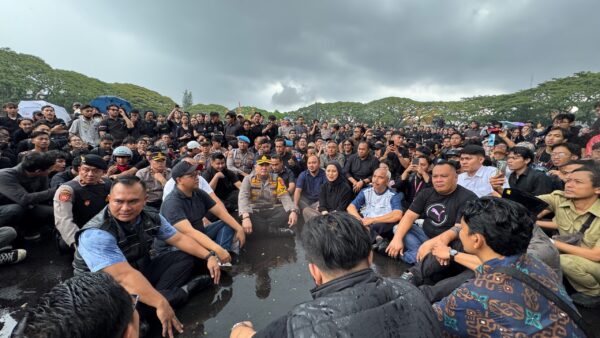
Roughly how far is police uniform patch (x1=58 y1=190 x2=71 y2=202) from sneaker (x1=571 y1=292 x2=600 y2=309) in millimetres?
5952

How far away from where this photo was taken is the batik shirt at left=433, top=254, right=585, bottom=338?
4.86 ft

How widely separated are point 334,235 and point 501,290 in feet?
3.29

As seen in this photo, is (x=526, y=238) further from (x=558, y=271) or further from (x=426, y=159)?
(x=426, y=159)

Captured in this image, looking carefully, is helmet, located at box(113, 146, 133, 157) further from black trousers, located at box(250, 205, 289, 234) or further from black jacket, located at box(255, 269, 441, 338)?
black jacket, located at box(255, 269, 441, 338)

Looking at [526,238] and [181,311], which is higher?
[526,238]

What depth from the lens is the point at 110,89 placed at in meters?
42.7

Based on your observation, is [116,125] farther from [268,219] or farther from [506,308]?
[506,308]

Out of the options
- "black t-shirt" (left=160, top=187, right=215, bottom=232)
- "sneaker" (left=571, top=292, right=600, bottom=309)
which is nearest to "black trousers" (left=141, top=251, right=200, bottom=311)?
"black t-shirt" (left=160, top=187, right=215, bottom=232)

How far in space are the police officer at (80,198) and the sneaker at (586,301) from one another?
578 centimetres

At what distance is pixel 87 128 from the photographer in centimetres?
817

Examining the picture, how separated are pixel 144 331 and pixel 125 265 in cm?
63

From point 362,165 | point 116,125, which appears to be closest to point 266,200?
point 362,165

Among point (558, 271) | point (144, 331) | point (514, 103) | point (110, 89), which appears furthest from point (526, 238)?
point (110, 89)

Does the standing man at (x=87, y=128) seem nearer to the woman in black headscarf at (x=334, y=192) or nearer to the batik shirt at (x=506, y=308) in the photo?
the woman in black headscarf at (x=334, y=192)
